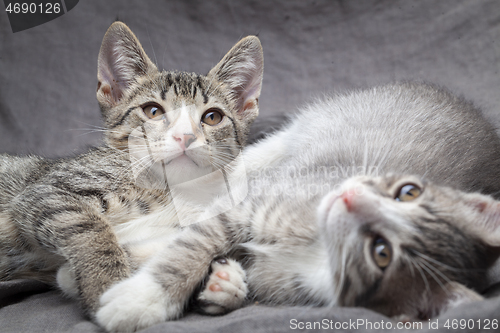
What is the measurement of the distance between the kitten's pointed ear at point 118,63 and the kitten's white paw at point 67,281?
0.57m

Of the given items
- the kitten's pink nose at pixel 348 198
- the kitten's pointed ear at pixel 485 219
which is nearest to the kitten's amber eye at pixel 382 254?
the kitten's pink nose at pixel 348 198

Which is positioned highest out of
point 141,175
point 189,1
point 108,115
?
point 189,1

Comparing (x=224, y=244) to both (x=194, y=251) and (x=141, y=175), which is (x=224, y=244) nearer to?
(x=194, y=251)

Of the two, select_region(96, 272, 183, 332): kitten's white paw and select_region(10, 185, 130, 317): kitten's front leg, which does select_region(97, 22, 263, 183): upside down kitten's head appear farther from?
select_region(96, 272, 183, 332): kitten's white paw

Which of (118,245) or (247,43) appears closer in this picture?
(118,245)

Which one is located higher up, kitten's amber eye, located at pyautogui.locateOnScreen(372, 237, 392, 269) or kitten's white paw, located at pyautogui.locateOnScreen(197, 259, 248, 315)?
kitten's amber eye, located at pyautogui.locateOnScreen(372, 237, 392, 269)

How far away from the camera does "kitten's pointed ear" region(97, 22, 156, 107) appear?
132 centimetres

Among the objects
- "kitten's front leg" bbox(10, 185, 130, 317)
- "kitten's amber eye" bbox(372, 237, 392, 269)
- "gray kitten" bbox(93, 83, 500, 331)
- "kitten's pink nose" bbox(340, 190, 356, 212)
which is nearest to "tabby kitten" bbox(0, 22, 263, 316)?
"kitten's front leg" bbox(10, 185, 130, 317)

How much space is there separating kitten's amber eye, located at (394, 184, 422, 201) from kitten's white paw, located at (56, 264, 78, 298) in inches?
34.5

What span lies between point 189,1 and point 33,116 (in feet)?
3.67

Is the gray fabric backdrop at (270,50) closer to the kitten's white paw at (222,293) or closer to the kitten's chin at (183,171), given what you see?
the kitten's chin at (183,171)

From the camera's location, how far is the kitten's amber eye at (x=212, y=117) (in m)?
1.34

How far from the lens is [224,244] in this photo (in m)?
Answer: 1.09

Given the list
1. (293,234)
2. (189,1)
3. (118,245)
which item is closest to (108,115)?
(118,245)
